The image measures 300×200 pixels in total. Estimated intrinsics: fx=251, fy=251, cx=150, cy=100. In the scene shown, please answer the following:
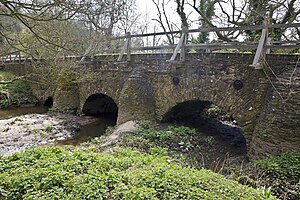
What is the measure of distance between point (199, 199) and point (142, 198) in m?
0.87

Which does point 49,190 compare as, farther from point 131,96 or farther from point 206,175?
point 131,96

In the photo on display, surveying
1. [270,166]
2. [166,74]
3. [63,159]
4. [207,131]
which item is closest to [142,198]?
[63,159]

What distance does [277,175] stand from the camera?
6129 mm

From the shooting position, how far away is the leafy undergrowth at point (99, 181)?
3.85m

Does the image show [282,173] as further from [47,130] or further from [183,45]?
[47,130]

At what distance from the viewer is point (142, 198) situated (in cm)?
369

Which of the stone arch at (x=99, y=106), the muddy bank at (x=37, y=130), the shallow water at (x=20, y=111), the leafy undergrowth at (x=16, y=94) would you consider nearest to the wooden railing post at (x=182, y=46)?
the muddy bank at (x=37, y=130)

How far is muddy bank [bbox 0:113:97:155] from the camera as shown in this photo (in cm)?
992

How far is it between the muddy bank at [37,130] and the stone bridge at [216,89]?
6.46ft

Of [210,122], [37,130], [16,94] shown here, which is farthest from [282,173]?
[16,94]

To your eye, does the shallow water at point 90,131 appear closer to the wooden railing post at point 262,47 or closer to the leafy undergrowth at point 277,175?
the leafy undergrowth at point 277,175

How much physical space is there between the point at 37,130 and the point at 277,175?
32.1ft

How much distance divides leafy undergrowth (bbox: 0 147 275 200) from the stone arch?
9.91m

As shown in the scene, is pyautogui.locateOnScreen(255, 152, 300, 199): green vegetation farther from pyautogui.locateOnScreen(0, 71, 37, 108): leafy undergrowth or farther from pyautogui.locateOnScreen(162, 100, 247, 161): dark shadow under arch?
pyautogui.locateOnScreen(0, 71, 37, 108): leafy undergrowth
